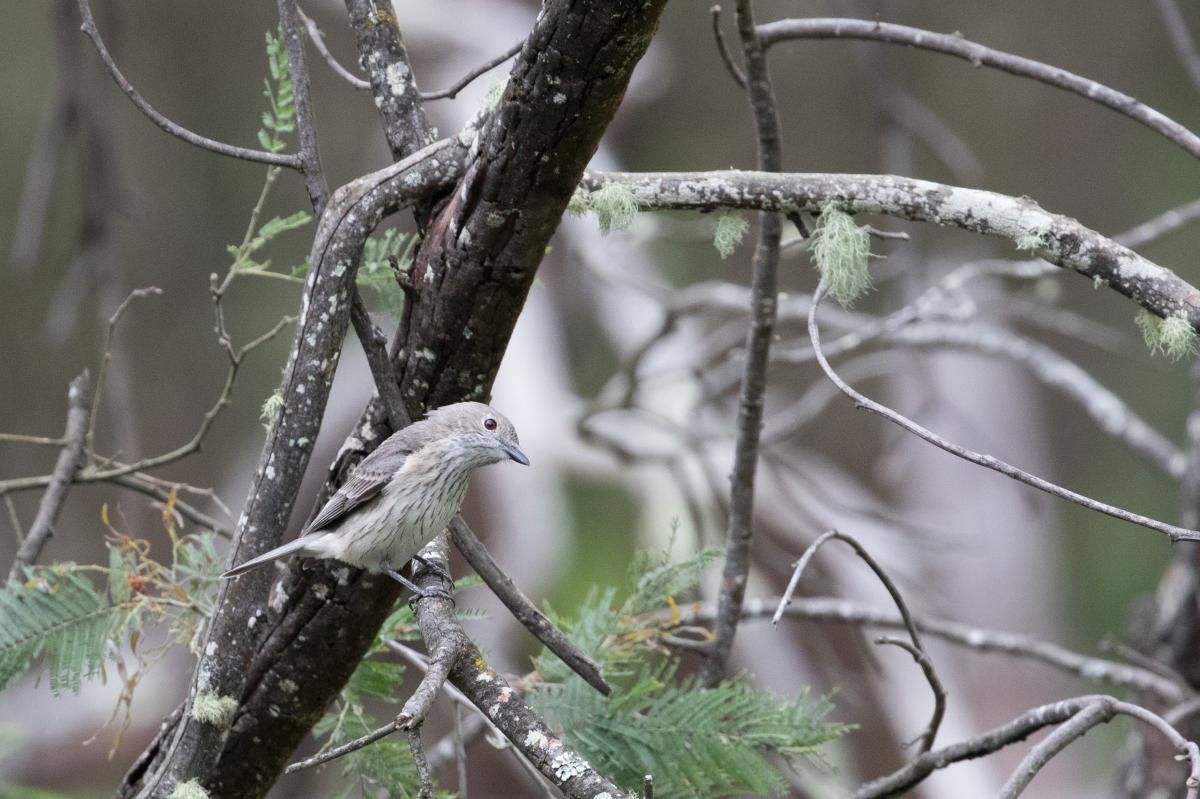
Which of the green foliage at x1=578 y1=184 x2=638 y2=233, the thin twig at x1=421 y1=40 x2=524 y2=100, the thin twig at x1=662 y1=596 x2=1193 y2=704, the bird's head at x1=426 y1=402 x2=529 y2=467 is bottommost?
the thin twig at x1=662 y1=596 x2=1193 y2=704

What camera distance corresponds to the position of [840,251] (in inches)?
68.7

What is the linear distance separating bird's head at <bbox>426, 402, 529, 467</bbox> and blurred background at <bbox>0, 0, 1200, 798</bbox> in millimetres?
2847

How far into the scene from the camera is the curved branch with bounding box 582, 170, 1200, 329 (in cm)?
155

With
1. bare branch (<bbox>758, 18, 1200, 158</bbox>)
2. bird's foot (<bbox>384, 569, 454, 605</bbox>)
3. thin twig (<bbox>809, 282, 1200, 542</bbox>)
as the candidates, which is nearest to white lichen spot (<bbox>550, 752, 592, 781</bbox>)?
bird's foot (<bbox>384, 569, 454, 605</bbox>)

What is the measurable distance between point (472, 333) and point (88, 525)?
7086 millimetres

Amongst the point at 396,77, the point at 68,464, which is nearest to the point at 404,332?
the point at 396,77

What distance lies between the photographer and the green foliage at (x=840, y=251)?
5.71 feet

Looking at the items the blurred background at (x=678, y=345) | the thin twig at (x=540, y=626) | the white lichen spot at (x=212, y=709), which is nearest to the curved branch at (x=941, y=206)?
the thin twig at (x=540, y=626)

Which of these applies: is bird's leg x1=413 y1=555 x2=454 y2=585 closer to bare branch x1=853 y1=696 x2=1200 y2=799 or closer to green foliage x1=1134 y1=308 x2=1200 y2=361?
bare branch x1=853 y1=696 x2=1200 y2=799

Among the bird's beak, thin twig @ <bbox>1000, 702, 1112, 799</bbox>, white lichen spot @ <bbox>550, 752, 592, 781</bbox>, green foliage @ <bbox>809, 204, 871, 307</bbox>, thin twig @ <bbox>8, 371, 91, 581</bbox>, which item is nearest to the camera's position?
white lichen spot @ <bbox>550, 752, 592, 781</bbox>

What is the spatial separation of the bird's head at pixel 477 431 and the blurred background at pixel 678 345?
2847 mm

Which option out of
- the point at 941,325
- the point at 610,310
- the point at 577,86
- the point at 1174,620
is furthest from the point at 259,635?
the point at 610,310

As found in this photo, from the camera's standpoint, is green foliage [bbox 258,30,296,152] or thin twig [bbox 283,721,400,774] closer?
thin twig [bbox 283,721,400,774]

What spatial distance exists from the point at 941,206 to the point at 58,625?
6.17 feet
